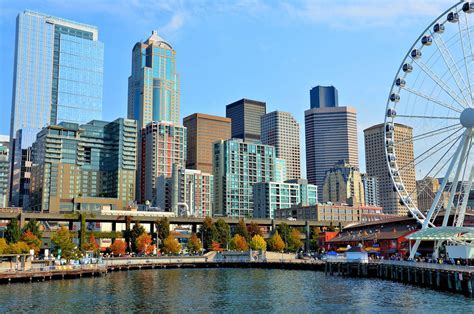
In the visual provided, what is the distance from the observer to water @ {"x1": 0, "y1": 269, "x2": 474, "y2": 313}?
61125 mm

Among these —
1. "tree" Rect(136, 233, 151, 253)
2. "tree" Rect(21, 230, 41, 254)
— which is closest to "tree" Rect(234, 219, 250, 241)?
"tree" Rect(136, 233, 151, 253)

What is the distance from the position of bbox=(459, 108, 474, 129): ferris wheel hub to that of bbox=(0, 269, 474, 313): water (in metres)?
24.7

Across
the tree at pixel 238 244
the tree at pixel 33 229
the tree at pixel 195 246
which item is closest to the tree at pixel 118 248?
the tree at pixel 195 246

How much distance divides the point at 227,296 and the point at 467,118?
42.6 metres

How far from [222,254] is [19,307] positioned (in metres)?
86.5

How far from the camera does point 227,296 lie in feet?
238

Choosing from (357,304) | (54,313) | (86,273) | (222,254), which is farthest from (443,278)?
(222,254)

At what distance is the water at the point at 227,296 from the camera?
61125 mm

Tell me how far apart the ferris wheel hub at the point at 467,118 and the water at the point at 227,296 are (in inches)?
974

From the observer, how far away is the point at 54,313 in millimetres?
58969

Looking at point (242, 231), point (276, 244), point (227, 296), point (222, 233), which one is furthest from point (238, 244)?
point (227, 296)

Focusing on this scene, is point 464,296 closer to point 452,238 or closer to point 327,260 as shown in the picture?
point 452,238

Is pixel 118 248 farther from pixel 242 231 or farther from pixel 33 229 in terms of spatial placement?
pixel 242 231

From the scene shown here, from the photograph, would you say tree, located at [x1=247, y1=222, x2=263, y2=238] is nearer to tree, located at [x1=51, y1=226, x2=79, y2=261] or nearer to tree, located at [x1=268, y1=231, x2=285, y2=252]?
tree, located at [x1=268, y1=231, x2=285, y2=252]
